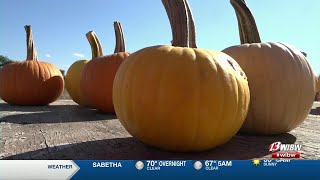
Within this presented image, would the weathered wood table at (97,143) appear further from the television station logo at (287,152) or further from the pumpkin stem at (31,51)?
the pumpkin stem at (31,51)

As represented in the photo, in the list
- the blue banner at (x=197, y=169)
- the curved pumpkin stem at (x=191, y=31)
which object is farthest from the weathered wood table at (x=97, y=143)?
the curved pumpkin stem at (x=191, y=31)

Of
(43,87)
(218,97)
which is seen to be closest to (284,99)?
(218,97)

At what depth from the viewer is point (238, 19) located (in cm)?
136

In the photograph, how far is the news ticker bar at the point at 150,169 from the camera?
0.77 m

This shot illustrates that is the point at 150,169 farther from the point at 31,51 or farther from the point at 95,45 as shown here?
the point at 31,51

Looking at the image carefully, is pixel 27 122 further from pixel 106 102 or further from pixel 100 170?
pixel 100 170

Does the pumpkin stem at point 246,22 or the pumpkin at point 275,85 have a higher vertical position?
the pumpkin stem at point 246,22

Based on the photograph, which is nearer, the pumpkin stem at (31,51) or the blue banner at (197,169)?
the blue banner at (197,169)

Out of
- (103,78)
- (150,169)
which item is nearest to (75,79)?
(103,78)

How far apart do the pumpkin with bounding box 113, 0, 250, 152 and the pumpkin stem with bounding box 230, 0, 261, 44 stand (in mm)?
365

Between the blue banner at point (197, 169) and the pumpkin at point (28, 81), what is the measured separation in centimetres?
165

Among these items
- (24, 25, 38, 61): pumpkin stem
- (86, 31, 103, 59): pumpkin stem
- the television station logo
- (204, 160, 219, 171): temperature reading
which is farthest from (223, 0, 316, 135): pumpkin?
(24, 25, 38, 61): pumpkin stem

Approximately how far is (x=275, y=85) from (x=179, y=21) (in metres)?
0.42

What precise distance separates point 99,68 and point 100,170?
117cm
